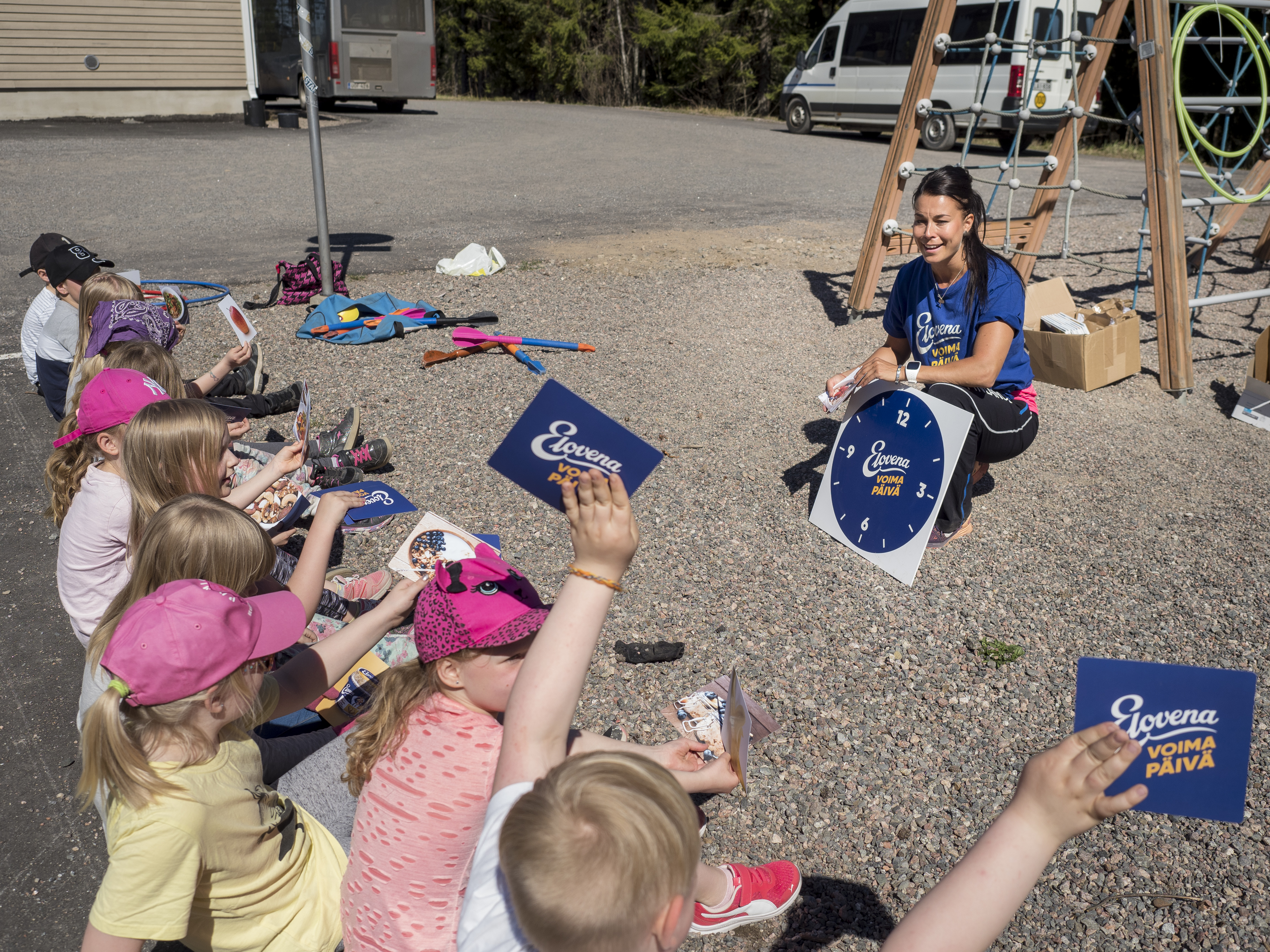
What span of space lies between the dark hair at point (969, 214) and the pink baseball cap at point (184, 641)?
10.5ft

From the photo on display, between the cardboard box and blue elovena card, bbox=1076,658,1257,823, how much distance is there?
470cm

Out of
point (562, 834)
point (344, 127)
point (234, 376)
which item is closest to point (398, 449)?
point (234, 376)

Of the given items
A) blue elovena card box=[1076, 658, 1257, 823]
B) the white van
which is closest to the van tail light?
the white van

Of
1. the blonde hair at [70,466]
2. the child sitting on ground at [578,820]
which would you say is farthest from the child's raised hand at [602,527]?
the blonde hair at [70,466]

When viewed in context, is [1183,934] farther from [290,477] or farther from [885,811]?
[290,477]

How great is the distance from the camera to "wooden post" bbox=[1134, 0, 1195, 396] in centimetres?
550

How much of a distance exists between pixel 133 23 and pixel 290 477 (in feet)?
57.8

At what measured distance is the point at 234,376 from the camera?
541cm

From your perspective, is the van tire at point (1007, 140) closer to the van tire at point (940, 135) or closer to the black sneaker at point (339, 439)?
the van tire at point (940, 135)

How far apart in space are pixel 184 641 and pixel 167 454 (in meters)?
1.25

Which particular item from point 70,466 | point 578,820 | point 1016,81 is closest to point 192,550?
point 70,466

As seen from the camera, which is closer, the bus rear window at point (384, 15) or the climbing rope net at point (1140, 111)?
the climbing rope net at point (1140, 111)

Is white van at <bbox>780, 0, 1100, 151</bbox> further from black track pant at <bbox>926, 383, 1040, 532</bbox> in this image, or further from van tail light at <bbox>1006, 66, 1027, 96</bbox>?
black track pant at <bbox>926, 383, 1040, 532</bbox>

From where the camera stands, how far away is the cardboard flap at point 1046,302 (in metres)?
6.10
